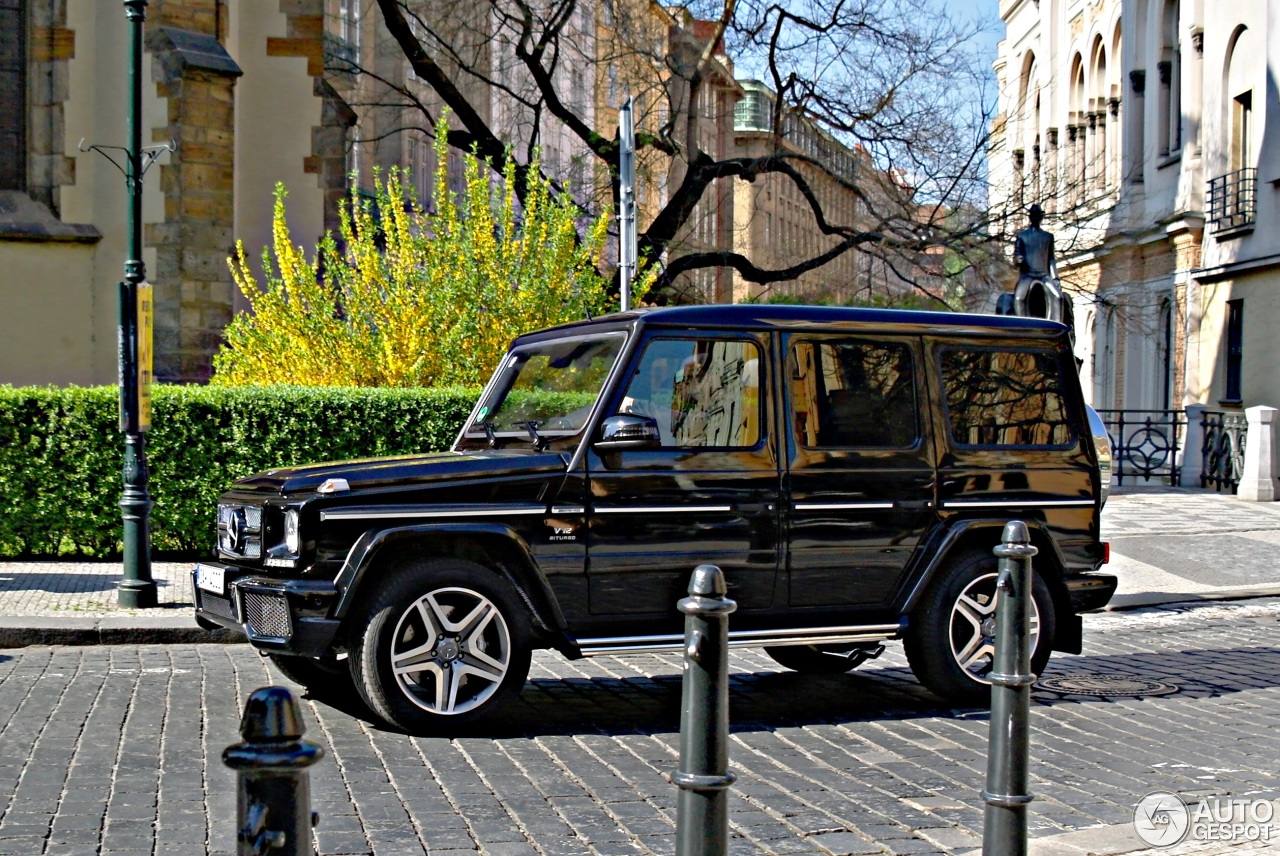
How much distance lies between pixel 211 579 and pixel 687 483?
236 cm

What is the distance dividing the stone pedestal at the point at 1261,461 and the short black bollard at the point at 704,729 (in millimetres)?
21530

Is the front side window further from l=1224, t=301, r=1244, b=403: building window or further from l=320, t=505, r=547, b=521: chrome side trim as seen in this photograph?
l=1224, t=301, r=1244, b=403: building window

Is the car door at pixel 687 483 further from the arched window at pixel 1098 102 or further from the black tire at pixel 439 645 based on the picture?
the arched window at pixel 1098 102

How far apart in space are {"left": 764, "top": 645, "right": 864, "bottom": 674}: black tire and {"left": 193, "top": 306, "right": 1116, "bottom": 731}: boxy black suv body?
36 cm

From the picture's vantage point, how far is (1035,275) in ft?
66.2

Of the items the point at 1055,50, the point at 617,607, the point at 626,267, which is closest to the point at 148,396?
the point at 626,267

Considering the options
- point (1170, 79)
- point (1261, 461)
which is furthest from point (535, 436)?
point (1170, 79)

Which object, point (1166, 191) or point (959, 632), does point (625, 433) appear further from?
point (1166, 191)

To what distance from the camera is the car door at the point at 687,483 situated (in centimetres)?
743

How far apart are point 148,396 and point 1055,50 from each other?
36.7 metres

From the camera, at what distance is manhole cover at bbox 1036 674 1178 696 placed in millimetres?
8648

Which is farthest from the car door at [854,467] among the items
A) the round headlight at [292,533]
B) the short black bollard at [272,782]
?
the short black bollard at [272,782]

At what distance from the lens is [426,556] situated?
7156mm

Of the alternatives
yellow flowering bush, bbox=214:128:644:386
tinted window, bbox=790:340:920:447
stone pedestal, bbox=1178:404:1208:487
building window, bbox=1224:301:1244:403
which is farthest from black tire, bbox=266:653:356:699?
building window, bbox=1224:301:1244:403
